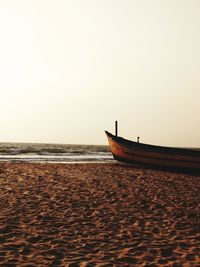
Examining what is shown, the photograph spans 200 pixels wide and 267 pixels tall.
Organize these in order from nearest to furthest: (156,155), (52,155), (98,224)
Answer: (98,224), (156,155), (52,155)

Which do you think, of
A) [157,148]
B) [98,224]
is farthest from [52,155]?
[98,224]

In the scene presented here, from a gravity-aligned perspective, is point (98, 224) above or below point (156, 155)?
below

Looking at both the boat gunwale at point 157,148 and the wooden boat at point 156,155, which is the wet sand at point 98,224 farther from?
the boat gunwale at point 157,148

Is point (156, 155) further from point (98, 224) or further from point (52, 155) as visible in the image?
point (52, 155)

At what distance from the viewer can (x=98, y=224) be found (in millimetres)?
7863

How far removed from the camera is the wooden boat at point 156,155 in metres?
20.0

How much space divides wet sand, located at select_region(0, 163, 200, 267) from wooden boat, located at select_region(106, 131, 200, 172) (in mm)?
6689

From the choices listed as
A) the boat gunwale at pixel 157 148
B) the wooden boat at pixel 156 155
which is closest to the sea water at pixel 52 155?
the wooden boat at pixel 156 155

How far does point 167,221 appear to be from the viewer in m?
8.34

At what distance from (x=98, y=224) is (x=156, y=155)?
46.8 feet

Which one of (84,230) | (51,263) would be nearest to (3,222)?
(84,230)

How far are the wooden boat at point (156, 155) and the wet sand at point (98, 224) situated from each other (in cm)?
669

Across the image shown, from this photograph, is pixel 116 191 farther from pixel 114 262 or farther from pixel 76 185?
pixel 114 262

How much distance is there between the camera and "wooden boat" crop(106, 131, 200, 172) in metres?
20.0
